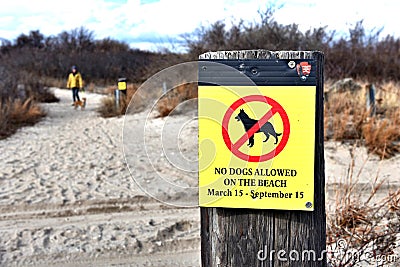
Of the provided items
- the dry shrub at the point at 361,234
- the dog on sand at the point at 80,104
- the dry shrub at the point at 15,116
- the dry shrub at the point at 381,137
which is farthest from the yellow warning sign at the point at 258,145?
the dog on sand at the point at 80,104

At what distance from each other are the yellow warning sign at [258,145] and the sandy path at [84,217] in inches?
95.8

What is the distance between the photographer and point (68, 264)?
4.01 m

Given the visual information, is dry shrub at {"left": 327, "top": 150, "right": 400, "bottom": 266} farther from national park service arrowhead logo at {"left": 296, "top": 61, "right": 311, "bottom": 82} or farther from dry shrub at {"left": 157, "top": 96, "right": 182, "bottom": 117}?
dry shrub at {"left": 157, "top": 96, "right": 182, "bottom": 117}

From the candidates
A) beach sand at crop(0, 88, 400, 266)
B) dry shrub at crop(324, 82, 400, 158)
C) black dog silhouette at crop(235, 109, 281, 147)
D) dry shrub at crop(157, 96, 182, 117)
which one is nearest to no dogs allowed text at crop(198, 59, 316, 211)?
black dog silhouette at crop(235, 109, 281, 147)

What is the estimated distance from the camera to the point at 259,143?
1665 millimetres

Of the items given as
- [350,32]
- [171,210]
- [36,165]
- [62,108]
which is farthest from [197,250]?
[350,32]

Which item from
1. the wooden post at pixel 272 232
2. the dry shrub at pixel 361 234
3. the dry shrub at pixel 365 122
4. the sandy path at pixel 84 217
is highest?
the dry shrub at pixel 365 122

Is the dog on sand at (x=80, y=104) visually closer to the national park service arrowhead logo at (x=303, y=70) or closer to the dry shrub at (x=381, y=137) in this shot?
the dry shrub at (x=381, y=137)

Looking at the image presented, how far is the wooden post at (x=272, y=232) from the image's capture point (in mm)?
1706

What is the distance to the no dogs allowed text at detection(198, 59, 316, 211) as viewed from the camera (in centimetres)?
165

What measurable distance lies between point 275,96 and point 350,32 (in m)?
22.3

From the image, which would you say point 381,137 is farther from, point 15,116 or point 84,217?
point 15,116

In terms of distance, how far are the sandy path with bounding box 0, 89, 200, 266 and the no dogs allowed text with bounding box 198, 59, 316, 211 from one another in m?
2.43

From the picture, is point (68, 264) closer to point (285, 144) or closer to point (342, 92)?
point (285, 144)
